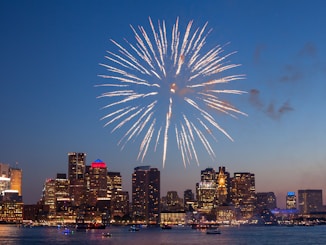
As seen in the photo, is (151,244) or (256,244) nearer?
(151,244)

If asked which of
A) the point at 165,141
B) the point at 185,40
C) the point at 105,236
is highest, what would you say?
the point at 185,40

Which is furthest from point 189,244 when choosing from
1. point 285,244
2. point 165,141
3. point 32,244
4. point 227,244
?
point 165,141

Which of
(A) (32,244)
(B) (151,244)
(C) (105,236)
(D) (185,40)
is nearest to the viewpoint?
(D) (185,40)

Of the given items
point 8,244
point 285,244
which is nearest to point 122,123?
point 8,244

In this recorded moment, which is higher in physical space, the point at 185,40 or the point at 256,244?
the point at 185,40

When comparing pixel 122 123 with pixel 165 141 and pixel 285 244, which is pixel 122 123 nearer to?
pixel 165 141

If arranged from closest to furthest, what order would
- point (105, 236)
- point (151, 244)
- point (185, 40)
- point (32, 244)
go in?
point (185, 40), point (151, 244), point (32, 244), point (105, 236)

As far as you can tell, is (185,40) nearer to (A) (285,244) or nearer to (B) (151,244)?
(B) (151,244)

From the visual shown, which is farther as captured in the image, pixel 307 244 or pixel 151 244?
pixel 307 244

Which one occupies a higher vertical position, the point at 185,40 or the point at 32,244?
the point at 185,40
